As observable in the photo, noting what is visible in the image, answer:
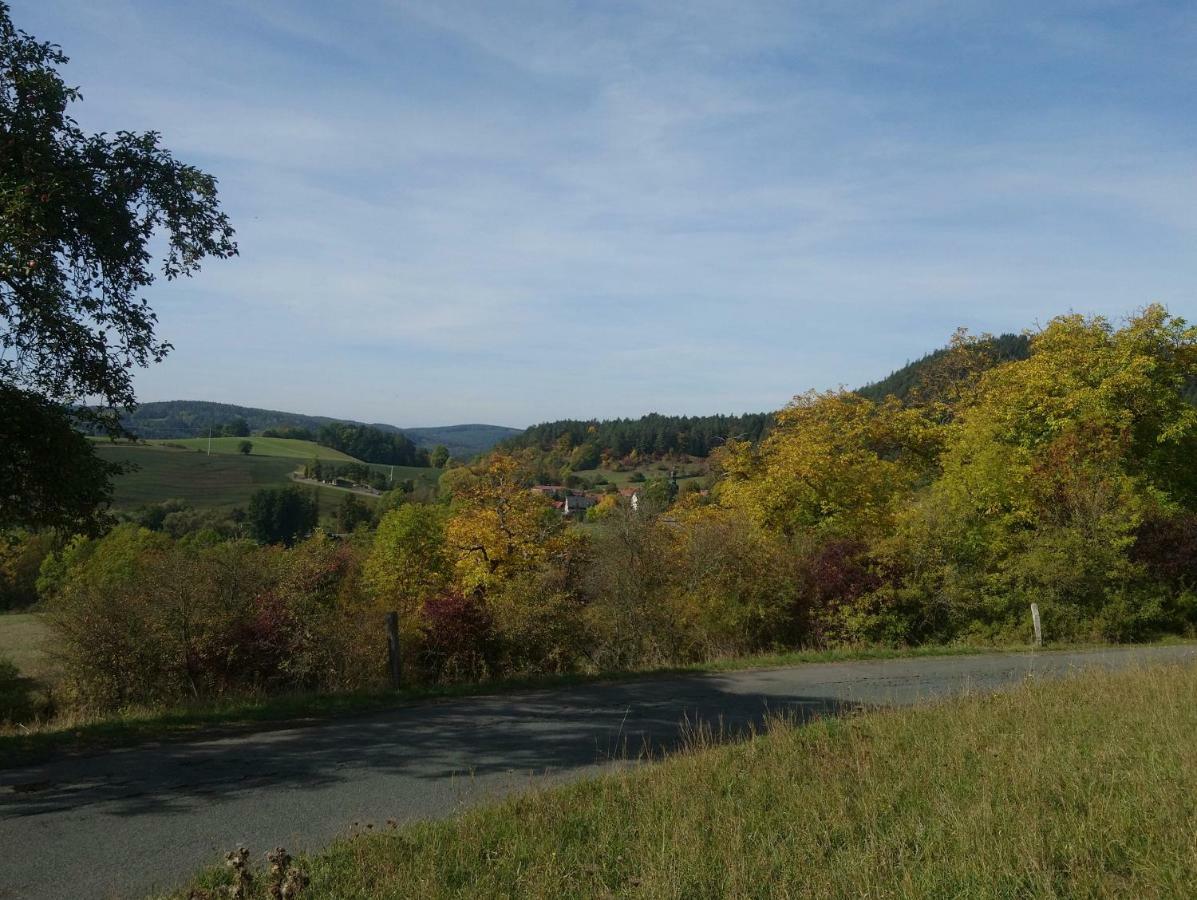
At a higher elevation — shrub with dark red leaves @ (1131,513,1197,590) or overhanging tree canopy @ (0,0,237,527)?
overhanging tree canopy @ (0,0,237,527)

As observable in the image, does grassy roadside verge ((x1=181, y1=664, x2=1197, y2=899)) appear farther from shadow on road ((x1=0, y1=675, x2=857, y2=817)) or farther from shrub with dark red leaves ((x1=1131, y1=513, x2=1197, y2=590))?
shrub with dark red leaves ((x1=1131, y1=513, x2=1197, y2=590))

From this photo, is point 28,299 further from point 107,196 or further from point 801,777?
point 801,777

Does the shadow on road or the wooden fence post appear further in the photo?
the wooden fence post

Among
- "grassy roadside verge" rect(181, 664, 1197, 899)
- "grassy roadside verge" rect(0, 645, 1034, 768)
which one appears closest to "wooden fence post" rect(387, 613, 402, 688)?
→ "grassy roadside verge" rect(0, 645, 1034, 768)

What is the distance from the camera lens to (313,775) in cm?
802

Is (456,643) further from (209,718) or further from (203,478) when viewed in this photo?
(203,478)

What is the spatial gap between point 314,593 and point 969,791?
48.4 feet

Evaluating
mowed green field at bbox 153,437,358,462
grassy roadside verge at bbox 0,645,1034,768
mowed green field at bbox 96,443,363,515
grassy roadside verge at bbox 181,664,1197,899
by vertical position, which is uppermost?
mowed green field at bbox 153,437,358,462

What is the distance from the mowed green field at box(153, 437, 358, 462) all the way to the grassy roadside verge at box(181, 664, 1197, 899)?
331 ft

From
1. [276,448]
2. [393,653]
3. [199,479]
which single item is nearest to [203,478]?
[199,479]

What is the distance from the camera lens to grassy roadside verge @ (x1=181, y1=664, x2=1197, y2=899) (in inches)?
188

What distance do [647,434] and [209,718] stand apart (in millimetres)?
103853

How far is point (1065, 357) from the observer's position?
104 ft

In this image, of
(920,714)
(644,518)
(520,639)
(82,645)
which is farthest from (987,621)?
(82,645)
